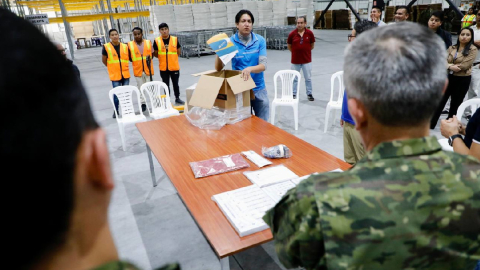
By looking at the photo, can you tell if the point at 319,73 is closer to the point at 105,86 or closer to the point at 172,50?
the point at 172,50

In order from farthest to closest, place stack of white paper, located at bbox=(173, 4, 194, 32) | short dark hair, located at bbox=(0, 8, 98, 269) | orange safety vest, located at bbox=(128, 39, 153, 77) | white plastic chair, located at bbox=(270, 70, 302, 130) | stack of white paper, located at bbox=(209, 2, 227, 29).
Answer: stack of white paper, located at bbox=(209, 2, 227, 29), stack of white paper, located at bbox=(173, 4, 194, 32), orange safety vest, located at bbox=(128, 39, 153, 77), white plastic chair, located at bbox=(270, 70, 302, 130), short dark hair, located at bbox=(0, 8, 98, 269)

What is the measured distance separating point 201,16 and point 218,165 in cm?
1103

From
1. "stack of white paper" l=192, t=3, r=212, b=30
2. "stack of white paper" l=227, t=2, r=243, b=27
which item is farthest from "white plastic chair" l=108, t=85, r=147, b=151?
"stack of white paper" l=227, t=2, r=243, b=27

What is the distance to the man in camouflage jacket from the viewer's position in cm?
76

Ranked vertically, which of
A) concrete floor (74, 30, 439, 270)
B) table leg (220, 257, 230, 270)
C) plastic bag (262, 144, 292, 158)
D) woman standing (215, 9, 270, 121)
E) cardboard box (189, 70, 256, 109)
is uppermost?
woman standing (215, 9, 270, 121)

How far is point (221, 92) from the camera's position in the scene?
9.02 ft

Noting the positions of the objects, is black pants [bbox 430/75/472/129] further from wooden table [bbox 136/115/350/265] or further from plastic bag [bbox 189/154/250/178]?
plastic bag [bbox 189/154/250/178]

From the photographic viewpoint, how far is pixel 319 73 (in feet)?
26.5

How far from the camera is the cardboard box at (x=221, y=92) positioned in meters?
2.65

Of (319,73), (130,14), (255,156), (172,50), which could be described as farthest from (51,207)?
(130,14)

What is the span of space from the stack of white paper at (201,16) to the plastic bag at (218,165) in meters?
10.7

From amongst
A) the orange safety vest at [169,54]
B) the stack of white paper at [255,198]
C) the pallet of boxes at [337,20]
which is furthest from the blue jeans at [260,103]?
the pallet of boxes at [337,20]

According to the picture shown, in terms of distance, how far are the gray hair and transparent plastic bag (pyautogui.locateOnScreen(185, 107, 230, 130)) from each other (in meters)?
2.00

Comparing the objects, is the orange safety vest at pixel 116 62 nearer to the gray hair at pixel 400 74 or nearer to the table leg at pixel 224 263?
the table leg at pixel 224 263
